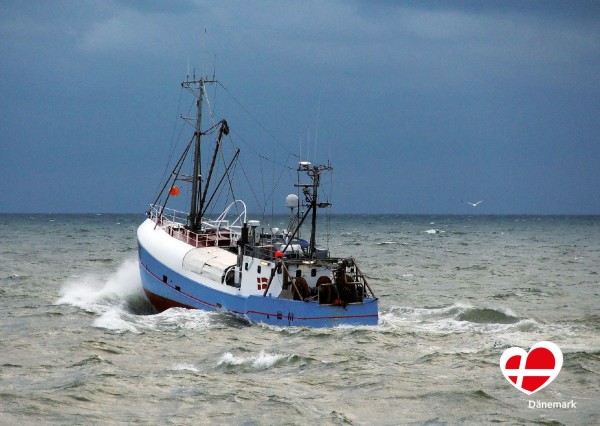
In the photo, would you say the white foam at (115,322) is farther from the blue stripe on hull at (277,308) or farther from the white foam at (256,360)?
the white foam at (256,360)

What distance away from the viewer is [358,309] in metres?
27.0

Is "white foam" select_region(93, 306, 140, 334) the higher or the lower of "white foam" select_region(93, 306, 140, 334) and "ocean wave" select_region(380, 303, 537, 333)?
the lower

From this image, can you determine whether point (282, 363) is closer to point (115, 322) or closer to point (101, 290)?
point (115, 322)

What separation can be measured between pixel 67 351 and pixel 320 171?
10788mm

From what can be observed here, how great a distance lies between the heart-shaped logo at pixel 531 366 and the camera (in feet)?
64.2

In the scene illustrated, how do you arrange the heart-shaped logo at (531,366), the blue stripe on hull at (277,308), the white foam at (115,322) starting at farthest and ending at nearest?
the white foam at (115,322), the blue stripe on hull at (277,308), the heart-shaped logo at (531,366)

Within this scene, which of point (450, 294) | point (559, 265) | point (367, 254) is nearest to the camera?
point (450, 294)

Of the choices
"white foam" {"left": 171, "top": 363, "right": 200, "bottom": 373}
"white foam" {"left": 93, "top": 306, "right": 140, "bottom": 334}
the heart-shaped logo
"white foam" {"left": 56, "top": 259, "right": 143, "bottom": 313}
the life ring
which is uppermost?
the life ring

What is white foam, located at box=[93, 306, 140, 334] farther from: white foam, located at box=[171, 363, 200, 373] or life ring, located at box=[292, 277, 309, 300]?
white foam, located at box=[171, 363, 200, 373]

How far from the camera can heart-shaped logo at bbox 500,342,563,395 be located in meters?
19.6

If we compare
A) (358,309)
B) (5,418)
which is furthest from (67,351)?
(358,309)

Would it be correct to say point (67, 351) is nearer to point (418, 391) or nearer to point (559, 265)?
point (418, 391)

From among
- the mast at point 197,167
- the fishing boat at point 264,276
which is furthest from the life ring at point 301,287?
the mast at point 197,167

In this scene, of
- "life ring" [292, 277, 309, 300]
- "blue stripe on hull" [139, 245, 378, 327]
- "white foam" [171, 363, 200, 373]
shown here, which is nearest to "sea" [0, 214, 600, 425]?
"white foam" [171, 363, 200, 373]
